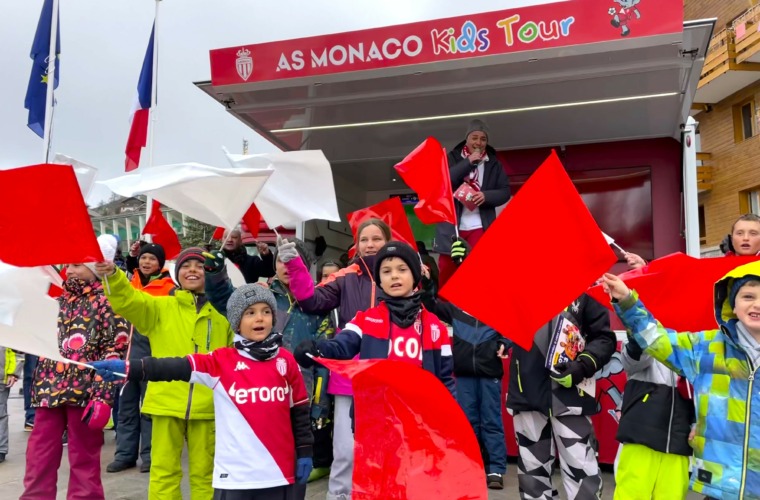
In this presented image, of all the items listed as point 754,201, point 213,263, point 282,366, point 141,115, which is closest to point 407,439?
point 282,366

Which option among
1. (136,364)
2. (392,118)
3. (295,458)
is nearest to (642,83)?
(392,118)

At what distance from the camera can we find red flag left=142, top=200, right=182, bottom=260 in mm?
5996

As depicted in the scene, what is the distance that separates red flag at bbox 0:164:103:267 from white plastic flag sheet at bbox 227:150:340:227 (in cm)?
125

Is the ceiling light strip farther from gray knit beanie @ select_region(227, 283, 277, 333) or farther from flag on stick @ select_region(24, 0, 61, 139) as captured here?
flag on stick @ select_region(24, 0, 61, 139)

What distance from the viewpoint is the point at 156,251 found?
5.96m

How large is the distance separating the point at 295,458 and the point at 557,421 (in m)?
1.54

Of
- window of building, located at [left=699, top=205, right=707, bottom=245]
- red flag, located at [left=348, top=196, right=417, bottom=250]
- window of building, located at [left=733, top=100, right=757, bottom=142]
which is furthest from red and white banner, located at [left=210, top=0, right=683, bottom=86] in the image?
window of building, located at [left=699, top=205, right=707, bottom=245]

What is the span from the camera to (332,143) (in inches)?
300

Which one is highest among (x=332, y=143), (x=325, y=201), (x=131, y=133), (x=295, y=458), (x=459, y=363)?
(x=131, y=133)

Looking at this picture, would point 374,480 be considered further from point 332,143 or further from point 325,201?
point 332,143

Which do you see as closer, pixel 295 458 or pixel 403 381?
pixel 403 381

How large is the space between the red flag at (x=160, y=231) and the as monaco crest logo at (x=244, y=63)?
156cm

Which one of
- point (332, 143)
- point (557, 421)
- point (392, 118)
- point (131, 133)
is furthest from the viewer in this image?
point (131, 133)

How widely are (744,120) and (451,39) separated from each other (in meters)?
21.5
